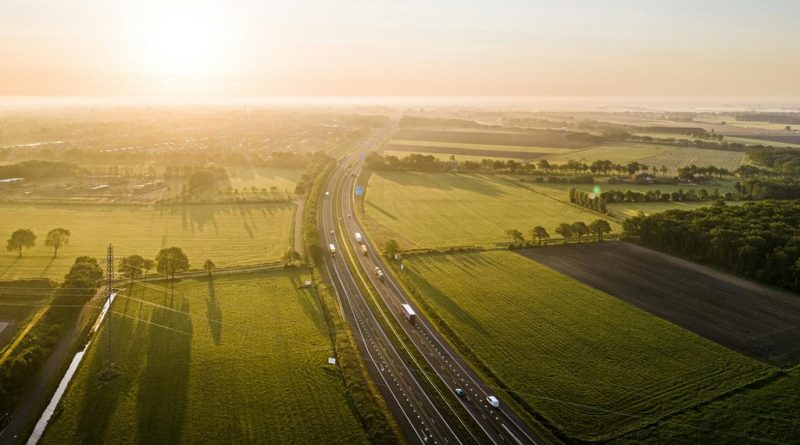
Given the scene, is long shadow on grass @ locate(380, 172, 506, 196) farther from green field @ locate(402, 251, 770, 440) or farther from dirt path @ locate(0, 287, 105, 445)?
dirt path @ locate(0, 287, 105, 445)

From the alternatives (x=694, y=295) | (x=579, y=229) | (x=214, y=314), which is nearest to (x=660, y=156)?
(x=579, y=229)

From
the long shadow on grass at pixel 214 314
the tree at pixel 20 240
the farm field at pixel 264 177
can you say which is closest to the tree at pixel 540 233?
the long shadow on grass at pixel 214 314

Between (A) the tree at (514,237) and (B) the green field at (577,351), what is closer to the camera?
(B) the green field at (577,351)

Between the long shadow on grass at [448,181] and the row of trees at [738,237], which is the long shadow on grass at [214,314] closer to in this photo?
the row of trees at [738,237]

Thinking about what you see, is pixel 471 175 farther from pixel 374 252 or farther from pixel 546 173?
pixel 374 252

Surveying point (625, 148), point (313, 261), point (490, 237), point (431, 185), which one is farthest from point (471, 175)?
point (625, 148)

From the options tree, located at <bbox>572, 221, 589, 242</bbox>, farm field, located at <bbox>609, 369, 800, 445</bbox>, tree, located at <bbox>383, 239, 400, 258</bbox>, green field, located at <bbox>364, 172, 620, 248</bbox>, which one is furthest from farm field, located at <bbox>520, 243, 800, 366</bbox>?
tree, located at <bbox>383, 239, 400, 258</bbox>
